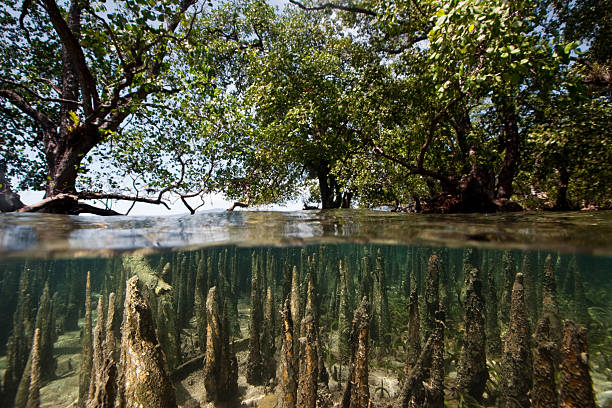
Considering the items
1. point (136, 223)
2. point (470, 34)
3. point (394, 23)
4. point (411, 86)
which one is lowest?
point (136, 223)

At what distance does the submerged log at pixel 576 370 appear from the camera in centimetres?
553

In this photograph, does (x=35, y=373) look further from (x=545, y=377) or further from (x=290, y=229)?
(x=545, y=377)

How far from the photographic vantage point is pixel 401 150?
13031 millimetres

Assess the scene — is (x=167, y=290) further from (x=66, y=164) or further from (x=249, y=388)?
(x=66, y=164)

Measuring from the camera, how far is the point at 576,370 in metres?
5.59

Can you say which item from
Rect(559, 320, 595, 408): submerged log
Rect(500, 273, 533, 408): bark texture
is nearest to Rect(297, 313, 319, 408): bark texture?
Rect(559, 320, 595, 408): submerged log

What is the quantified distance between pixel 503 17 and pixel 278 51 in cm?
898

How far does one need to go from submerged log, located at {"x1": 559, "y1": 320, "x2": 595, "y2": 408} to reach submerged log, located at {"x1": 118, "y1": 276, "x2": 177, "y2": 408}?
7822 millimetres

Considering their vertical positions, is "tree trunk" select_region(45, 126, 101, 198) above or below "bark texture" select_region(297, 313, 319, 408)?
above

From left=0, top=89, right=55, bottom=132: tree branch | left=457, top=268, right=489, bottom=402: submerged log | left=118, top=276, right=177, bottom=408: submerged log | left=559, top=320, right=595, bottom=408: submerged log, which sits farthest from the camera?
left=0, top=89, right=55, bottom=132: tree branch

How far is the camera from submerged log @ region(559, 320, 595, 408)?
5.53 meters

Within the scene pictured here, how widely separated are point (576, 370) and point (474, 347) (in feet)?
9.50

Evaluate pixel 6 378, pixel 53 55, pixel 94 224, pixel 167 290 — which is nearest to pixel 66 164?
pixel 94 224

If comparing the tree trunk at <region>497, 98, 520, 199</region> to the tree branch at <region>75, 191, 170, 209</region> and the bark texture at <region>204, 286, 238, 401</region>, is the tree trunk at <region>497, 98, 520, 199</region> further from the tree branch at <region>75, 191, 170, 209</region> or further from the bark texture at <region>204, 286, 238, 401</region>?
the tree branch at <region>75, 191, 170, 209</region>
